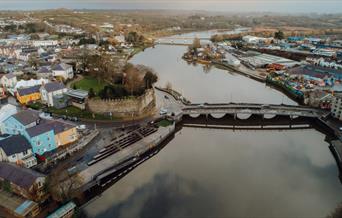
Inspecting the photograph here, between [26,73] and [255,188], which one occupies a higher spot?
→ [26,73]

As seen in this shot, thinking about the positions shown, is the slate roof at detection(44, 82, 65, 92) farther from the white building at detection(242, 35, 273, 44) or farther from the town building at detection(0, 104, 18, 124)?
the white building at detection(242, 35, 273, 44)

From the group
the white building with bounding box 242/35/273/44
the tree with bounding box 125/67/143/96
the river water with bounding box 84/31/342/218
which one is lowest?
the river water with bounding box 84/31/342/218

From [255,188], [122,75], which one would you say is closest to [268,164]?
[255,188]

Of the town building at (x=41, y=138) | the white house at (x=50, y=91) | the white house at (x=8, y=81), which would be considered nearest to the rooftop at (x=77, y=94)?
the white house at (x=50, y=91)

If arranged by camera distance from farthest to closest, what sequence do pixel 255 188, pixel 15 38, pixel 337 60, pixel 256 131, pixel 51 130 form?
pixel 15 38
pixel 337 60
pixel 256 131
pixel 51 130
pixel 255 188

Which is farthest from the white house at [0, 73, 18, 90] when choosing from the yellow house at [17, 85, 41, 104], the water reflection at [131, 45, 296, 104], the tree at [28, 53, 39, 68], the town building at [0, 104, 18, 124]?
the water reflection at [131, 45, 296, 104]

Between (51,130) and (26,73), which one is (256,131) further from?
(26,73)

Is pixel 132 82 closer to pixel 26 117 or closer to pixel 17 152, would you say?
pixel 26 117
